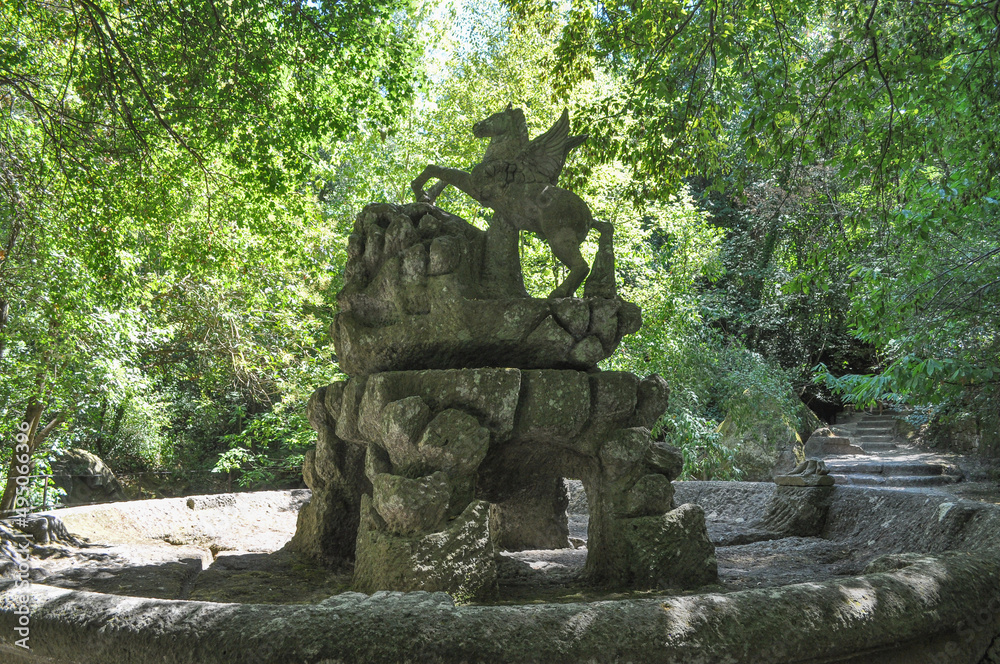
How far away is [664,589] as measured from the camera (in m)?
3.28

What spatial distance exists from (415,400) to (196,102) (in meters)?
3.84

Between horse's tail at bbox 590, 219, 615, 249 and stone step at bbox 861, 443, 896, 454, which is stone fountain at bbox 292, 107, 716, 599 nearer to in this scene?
horse's tail at bbox 590, 219, 615, 249

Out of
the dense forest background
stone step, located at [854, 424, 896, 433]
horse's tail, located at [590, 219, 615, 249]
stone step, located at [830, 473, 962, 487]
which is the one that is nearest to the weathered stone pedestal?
horse's tail, located at [590, 219, 615, 249]

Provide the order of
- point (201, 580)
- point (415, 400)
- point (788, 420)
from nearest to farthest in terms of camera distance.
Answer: point (415, 400) → point (201, 580) → point (788, 420)

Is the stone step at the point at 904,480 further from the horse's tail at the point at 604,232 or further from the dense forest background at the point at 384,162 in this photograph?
the horse's tail at the point at 604,232

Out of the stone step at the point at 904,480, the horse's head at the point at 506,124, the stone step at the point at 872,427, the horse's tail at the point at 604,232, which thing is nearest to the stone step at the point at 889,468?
the stone step at the point at 904,480

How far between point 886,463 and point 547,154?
11122 millimetres

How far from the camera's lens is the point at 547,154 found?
436 cm

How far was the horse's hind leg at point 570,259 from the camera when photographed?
4113mm

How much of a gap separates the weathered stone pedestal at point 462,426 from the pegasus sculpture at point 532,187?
1.11 ft

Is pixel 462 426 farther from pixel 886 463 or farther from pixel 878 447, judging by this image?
pixel 878 447

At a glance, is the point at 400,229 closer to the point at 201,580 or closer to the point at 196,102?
the point at 201,580

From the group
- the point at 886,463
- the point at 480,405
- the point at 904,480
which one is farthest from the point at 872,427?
the point at 480,405

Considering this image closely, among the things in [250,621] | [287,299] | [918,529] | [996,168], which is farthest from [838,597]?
[287,299]
